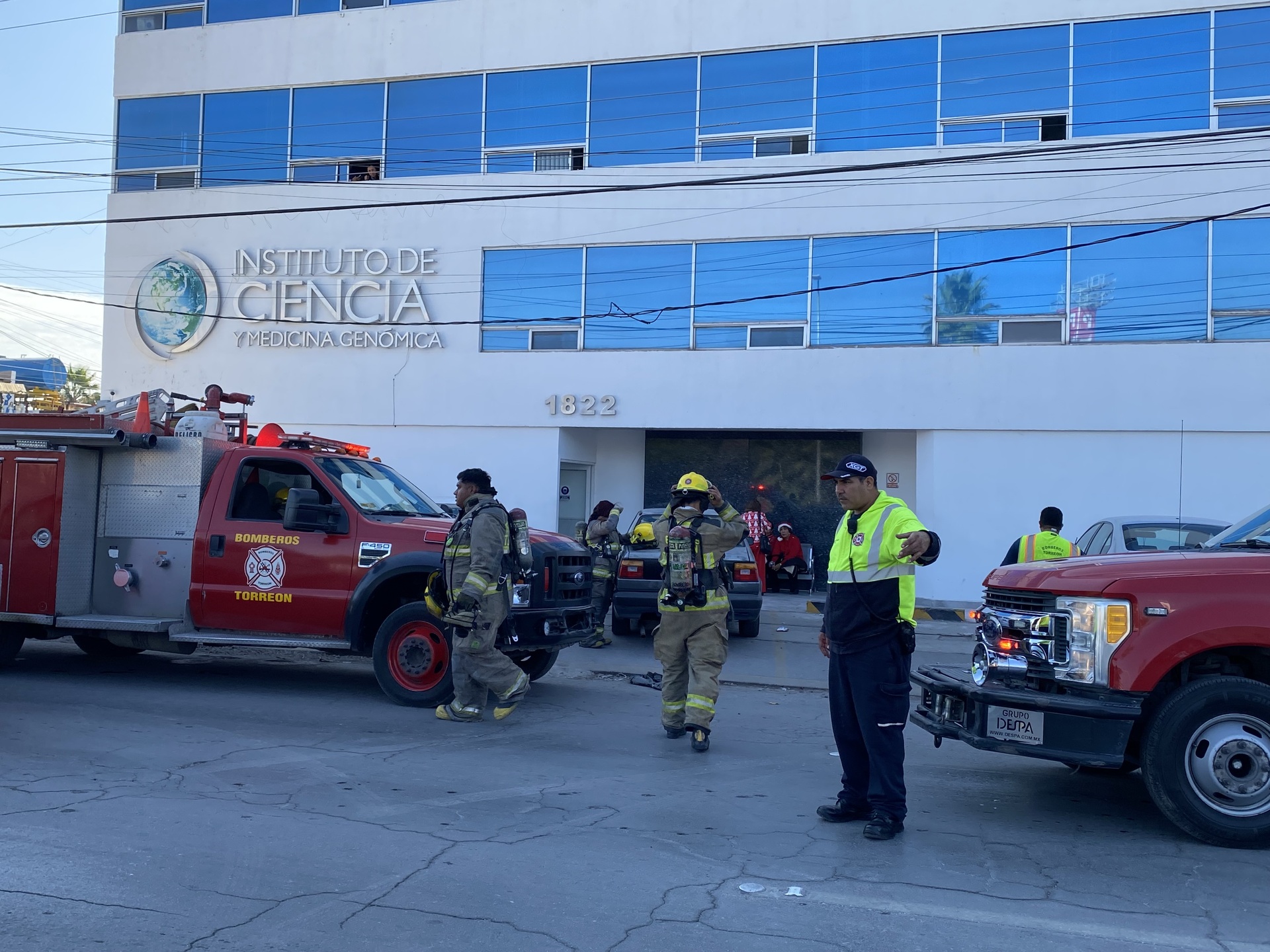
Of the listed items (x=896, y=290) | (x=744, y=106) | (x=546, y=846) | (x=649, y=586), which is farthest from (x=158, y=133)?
(x=546, y=846)

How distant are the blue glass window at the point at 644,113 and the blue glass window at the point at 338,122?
4107 mm

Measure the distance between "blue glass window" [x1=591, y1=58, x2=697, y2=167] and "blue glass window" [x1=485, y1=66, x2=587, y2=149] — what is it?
0.30 m

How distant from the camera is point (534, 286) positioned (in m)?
19.2

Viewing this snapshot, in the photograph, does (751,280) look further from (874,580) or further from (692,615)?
(874,580)

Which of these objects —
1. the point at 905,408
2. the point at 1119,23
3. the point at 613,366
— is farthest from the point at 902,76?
the point at 613,366

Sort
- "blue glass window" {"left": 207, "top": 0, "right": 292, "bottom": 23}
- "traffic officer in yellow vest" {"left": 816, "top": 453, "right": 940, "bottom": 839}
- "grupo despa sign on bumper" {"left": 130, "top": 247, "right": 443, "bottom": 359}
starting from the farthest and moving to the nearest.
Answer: "blue glass window" {"left": 207, "top": 0, "right": 292, "bottom": 23}
"grupo despa sign on bumper" {"left": 130, "top": 247, "right": 443, "bottom": 359}
"traffic officer in yellow vest" {"left": 816, "top": 453, "right": 940, "bottom": 839}

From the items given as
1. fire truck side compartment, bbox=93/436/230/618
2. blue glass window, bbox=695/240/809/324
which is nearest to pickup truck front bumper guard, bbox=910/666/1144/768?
fire truck side compartment, bbox=93/436/230/618

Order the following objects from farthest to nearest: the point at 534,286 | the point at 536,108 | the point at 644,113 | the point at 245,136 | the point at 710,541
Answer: the point at 245,136, the point at 536,108, the point at 534,286, the point at 644,113, the point at 710,541

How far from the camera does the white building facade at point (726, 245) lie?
16.4 m

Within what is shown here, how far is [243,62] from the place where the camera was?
20.9 m

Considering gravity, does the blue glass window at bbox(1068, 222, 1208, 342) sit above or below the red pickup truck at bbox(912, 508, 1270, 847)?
above

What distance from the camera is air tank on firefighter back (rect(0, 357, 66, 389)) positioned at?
2312 centimetres

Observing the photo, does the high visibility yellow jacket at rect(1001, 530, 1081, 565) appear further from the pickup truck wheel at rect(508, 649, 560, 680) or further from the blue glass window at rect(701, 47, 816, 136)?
the blue glass window at rect(701, 47, 816, 136)

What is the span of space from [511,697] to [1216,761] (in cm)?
475
